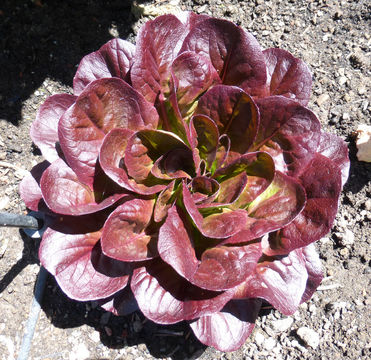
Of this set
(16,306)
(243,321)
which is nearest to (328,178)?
(243,321)

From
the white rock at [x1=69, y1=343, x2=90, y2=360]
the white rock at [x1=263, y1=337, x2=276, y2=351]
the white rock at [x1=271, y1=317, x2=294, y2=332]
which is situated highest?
the white rock at [x1=271, y1=317, x2=294, y2=332]

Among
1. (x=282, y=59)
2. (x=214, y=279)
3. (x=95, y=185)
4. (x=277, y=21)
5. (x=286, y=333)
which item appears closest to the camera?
(x=214, y=279)

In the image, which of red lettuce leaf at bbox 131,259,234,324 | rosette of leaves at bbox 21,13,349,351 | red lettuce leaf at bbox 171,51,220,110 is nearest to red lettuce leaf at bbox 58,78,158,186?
rosette of leaves at bbox 21,13,349,351

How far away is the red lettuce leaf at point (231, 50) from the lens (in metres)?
1.38

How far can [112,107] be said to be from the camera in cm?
136

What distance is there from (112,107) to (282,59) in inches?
25.1

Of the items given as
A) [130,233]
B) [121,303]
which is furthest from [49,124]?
[121,303]

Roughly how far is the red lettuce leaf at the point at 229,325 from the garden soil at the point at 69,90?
0.34 metres

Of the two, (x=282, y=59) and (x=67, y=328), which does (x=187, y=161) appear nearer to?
(x=282, y=59)

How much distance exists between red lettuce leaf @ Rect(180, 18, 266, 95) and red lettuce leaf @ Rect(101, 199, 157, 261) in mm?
533

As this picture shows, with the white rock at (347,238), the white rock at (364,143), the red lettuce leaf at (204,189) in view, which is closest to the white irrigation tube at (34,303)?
the red lettuce leaf at (204,189)

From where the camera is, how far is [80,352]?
182 cm

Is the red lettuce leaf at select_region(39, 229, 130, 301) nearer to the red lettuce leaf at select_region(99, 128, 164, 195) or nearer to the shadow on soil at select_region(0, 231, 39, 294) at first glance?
the red lettuce leaf at select_region(99, 128, 164, 195)

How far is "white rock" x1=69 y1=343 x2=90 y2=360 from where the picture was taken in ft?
5.96
